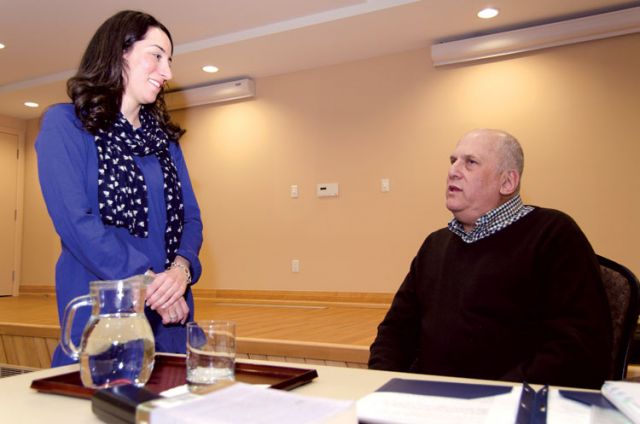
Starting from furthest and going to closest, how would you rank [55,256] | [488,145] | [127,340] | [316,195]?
[55,256], [316,195], [488,145], [127,340]

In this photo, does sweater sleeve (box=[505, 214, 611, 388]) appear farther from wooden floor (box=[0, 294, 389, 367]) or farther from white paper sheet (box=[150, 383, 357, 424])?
wooden floor (box=[0, 294, 389, 367])

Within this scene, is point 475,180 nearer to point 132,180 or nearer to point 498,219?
point 498,219

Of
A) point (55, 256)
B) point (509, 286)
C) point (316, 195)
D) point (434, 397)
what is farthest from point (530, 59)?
point (55, 256)

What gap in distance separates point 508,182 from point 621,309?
1.60 ft

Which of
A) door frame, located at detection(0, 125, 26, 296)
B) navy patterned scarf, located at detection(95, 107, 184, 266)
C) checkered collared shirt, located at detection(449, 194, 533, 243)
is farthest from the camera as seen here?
door frame, located at detection(0, 125, 26, 296)

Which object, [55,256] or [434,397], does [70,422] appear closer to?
[434,397]

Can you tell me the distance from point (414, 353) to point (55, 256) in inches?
224

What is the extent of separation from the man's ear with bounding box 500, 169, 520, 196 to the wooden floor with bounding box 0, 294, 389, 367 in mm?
1078

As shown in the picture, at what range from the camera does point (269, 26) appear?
13.1ft

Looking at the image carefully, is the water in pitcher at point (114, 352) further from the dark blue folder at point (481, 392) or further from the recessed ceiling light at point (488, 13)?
the recessed ceiling light at point (488, 13)

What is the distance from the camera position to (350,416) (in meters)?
0.59

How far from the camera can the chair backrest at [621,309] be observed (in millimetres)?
1227

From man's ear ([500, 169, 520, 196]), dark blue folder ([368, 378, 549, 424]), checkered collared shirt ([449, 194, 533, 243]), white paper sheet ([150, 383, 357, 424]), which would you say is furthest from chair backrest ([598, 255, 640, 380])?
white paper sheet ([150, 383, 357, 424])

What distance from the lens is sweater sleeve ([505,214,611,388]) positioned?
1.24 metres
